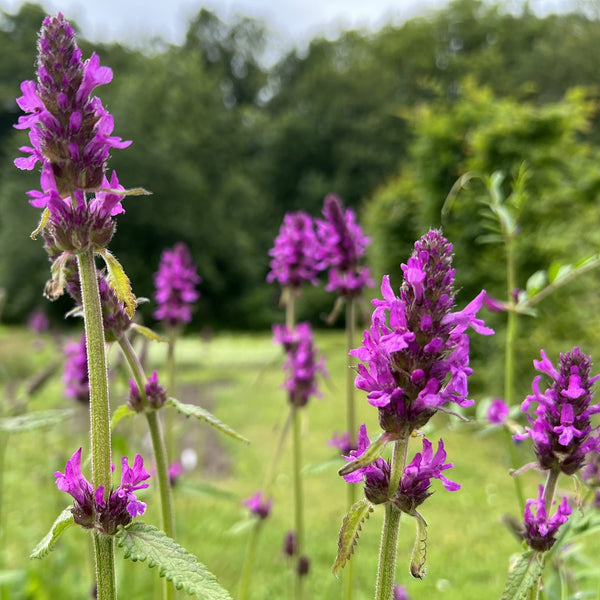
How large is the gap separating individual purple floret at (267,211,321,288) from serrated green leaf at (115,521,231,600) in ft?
5.78

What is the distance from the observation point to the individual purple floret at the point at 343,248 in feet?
7.86

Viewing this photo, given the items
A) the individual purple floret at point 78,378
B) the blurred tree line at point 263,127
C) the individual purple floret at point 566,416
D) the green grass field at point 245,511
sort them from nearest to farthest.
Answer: the individual purple floret at point 566,416 < the individual purple floret at point 78,378 < the green grass field at point 245,511 < the blurred tree line at point 263,127

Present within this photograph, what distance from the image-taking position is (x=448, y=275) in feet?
2.73

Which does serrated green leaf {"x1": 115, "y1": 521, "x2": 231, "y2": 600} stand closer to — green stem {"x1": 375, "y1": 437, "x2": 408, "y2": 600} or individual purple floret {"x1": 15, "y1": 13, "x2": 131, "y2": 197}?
green stem {"x1": 375, "y1": 437, "x2": 408, "y2": 600}

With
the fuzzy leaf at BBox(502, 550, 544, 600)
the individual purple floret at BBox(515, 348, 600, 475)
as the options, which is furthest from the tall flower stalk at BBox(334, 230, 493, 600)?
the individual purple floret at BBox(515, 348, 600, 475)

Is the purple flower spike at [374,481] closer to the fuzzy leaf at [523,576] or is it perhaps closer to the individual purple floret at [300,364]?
the fuzzy leaf at [523,576]

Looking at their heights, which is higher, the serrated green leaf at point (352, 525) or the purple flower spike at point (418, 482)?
the purple flower spike at point (418, 482)

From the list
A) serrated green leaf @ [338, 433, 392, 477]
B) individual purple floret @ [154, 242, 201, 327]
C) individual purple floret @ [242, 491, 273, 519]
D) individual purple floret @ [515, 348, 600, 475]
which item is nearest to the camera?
serrated green leaf @ [338, 433, 392, 477]

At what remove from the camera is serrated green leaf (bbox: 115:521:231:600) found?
32.0 inches

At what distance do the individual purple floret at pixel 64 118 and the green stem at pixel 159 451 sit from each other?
408mm

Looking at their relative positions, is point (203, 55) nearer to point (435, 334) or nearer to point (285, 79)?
point (285, 79)

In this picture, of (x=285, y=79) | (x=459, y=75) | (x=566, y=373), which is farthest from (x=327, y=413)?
(x=285, y=79)

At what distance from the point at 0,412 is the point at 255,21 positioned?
30724mm

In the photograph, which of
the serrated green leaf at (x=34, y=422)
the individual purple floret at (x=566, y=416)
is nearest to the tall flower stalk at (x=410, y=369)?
the individual purple floret at (x=566, y=416)
